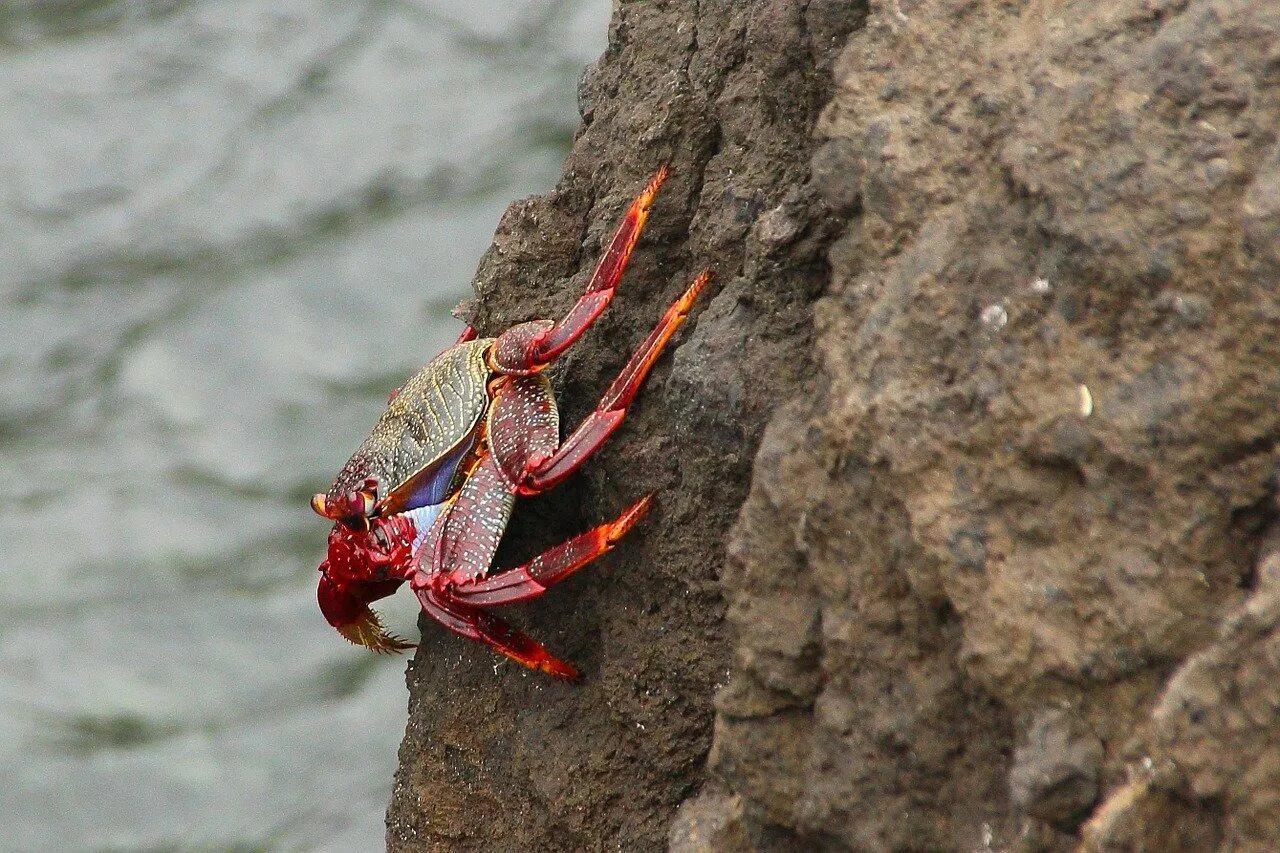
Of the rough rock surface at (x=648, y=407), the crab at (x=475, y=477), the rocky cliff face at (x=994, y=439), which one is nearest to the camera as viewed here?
the rocky cliff face at (x=994, y=439)

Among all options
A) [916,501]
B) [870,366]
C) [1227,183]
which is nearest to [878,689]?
[916,501]

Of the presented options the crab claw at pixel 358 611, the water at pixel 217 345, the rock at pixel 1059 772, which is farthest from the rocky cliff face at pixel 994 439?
the water at pixel 217 345

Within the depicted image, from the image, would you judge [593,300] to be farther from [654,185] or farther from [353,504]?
[353,504]

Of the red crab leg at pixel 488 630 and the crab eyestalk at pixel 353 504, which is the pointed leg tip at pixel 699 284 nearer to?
the red crab leg at pixel 488 630

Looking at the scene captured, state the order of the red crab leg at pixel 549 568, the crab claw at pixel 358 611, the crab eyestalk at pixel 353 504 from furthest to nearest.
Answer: the crab claw at pixel 358 611 → the crab eyestalk at pixel 353 504 → the red crab leg at pixel 549 568

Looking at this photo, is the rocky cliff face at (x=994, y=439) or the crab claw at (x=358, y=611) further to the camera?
the crab claw at (x=358, y=611)

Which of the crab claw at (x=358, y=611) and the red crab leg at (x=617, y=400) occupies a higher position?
the crab claw at (x=358, y=611)

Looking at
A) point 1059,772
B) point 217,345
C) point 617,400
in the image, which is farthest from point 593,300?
point 217,345
